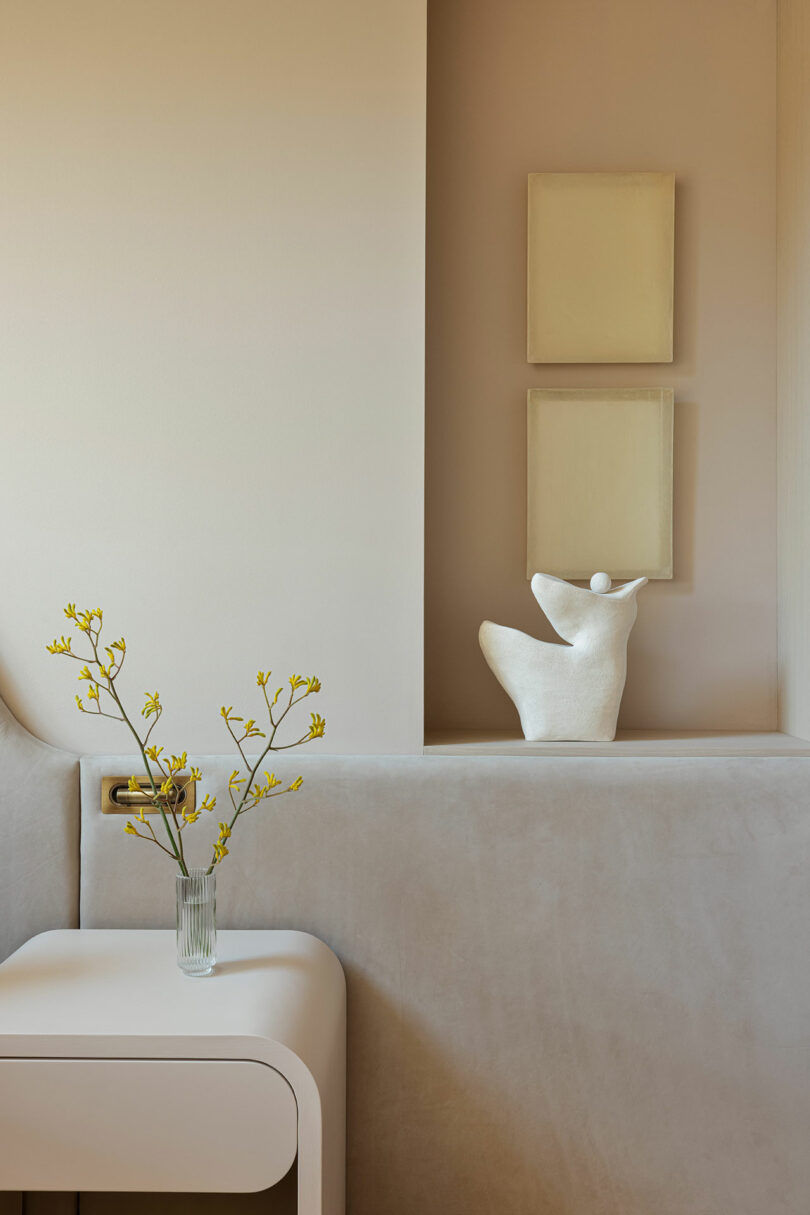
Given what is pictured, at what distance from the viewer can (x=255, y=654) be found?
1.63 metres

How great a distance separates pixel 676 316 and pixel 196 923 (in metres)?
1.30

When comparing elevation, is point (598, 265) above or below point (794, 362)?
above

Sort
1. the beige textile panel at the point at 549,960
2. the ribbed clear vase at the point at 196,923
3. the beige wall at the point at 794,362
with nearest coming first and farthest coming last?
the ribbed clear vase at the point at 196,923 → the beige textile panel at the point at 549,960 → the beige wall at the point at 794,362

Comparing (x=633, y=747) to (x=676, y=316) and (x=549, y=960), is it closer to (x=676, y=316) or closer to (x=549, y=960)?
(x=549, y=960)

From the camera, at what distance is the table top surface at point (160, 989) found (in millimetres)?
1238

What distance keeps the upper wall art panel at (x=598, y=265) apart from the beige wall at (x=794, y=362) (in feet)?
0.66

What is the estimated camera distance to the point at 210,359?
164cm

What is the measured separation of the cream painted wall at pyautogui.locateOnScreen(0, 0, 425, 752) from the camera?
163 cm

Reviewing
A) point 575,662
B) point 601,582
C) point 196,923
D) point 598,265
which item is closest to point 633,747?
point 575,662

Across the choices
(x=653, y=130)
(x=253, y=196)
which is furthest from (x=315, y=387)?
(x=653, y=130)

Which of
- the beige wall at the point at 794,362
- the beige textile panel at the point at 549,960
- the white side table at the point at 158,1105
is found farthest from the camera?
the beige wall at the point at 794,362

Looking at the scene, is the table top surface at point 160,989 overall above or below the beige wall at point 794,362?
below

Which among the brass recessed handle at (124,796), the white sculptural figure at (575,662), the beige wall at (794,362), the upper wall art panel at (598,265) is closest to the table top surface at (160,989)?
the brass recessed handle at (124,796)

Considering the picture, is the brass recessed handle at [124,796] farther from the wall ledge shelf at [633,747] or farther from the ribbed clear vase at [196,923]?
the wall ledge shelf at [633,747]
